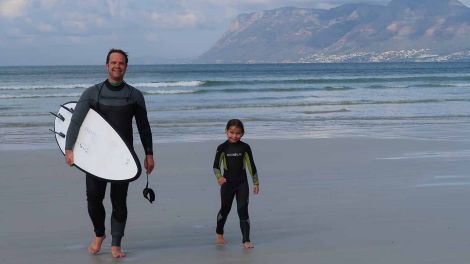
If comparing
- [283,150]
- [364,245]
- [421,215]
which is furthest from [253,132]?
[364,245]

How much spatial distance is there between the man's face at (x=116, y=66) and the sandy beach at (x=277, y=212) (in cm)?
135

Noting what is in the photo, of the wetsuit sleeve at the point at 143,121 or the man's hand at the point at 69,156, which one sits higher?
the wetsuit sleeve at the point at 143,121

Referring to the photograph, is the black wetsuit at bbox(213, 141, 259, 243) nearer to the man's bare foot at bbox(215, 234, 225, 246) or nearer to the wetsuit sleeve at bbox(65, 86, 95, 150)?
the man's bare foot at bbox(215, 234, 225, 246)

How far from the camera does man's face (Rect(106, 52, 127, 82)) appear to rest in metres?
5.40

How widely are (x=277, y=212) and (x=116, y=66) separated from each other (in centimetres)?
264

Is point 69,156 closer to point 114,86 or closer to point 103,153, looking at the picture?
point 103,153

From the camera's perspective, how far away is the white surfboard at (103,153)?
5.44m

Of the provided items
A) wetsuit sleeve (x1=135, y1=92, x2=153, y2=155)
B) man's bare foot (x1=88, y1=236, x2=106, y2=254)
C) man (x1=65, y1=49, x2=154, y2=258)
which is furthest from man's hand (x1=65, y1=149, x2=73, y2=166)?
man's bare foot (x1=88, y1=236, x2=106, y2=254)

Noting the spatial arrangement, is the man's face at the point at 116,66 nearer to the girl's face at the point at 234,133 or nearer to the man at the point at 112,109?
the man at the point at 112,109

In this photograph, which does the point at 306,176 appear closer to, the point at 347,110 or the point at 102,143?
the point at 102,143

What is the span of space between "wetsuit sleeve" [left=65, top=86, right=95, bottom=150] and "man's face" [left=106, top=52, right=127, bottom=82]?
0.60 feet

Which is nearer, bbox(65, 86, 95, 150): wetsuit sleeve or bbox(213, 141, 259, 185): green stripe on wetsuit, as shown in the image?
bbox(65, 86, 95, 150): wetsuit sleeve

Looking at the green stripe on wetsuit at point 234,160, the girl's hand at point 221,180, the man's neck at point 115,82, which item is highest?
the man's neck at point 115,82

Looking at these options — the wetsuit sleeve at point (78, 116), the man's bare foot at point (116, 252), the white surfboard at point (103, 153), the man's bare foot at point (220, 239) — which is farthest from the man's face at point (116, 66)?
the man's bare foot at point (220, 239)
